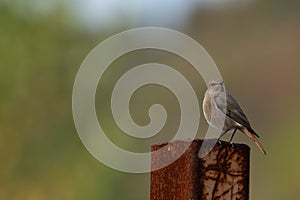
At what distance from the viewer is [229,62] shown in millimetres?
17828

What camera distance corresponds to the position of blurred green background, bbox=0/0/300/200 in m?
12.3

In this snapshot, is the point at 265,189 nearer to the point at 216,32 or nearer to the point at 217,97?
the point at 216,32

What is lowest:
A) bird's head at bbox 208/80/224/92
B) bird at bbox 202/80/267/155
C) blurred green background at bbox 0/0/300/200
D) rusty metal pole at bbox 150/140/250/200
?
rusty metal pole at bbox 150/140/250/200

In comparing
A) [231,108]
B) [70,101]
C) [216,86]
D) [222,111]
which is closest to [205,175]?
[222,111]

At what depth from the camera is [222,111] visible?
10.7 feet

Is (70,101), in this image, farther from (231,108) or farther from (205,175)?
(205,175)

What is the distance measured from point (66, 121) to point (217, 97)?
10.0 m

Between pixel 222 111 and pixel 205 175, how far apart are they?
4.54 ft

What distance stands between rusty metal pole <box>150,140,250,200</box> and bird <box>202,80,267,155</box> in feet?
3.94

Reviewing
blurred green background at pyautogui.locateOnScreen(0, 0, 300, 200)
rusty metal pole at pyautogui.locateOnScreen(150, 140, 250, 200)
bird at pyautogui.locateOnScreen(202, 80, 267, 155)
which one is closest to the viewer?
rusty metal pole at pyautogui.locateOnScreen(150, 140, 250, 200)


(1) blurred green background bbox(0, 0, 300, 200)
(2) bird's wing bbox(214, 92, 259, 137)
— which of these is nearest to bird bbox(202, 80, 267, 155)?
(2) bird's wing bbox(214, 92, 259, 137)

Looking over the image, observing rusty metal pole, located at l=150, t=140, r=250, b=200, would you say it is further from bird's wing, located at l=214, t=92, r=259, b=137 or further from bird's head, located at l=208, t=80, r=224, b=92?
bird's head, located at l=208, t=80, r=224, b=92

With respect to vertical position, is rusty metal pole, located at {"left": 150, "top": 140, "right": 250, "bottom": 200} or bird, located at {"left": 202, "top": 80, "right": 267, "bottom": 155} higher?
bird, located at {"left": 202, "top": 80, "right": 267, "bottom": 155}

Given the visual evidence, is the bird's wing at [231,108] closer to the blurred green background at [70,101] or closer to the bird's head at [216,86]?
the bird's head at [216,86]
